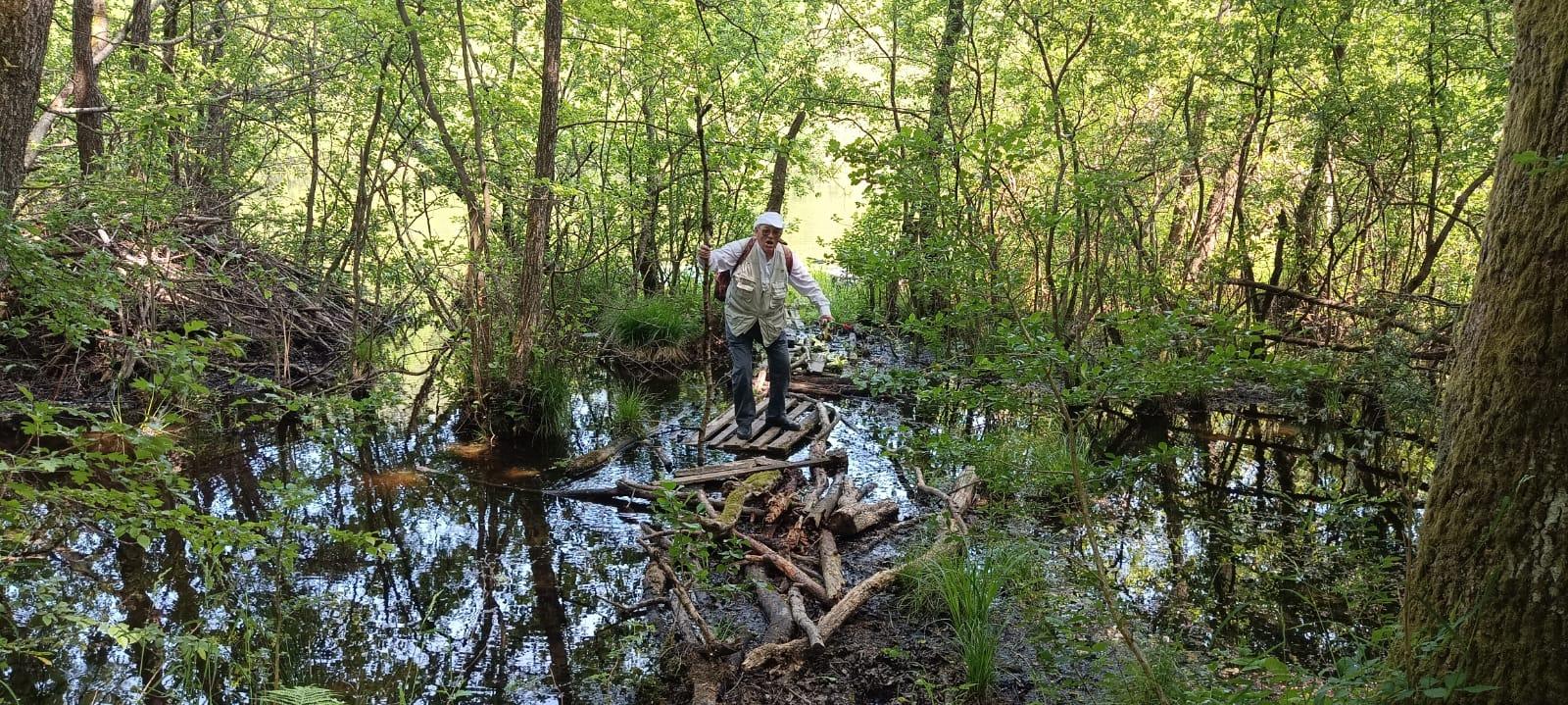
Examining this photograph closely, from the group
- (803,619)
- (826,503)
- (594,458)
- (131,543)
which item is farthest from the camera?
(594,458)

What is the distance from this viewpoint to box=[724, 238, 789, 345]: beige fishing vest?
23.4 ft

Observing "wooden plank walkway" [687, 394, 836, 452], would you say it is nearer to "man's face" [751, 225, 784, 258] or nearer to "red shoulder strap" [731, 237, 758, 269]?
"red shoulder strap" [731, 237, 758, 269]

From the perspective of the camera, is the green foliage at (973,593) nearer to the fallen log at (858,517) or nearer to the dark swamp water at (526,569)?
the dark swamp water at (526,569)

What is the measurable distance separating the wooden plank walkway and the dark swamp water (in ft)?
0.67

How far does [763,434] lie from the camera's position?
317 inches

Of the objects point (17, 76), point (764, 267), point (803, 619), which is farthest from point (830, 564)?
point (17, 76)

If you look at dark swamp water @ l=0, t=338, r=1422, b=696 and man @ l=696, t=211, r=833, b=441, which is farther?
man @ l=696, t=211, r=833, b=441

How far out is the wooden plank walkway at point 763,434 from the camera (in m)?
7.70

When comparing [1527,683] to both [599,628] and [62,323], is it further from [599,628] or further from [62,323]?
[62,323]

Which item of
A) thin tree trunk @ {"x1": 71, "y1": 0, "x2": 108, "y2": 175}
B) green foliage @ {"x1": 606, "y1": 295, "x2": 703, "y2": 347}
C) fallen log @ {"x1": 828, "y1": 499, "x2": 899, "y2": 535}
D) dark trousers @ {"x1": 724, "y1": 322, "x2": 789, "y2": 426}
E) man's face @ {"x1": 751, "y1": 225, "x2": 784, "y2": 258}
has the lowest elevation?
fallen log @ {"x1": 828, "y1": 499, "x2": 899, "y2": 535}

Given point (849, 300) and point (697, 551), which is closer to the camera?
point (697, 551)

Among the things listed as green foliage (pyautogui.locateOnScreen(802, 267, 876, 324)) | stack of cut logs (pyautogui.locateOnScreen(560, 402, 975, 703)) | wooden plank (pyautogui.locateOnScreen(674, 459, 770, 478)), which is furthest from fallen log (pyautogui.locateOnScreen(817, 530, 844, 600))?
green foliage (pyautogui.locateOnScreen(802, 267, 876, 324))

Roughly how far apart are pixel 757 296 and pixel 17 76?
4.84 meters

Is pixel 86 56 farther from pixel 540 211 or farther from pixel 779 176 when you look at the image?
pixel 779 176
